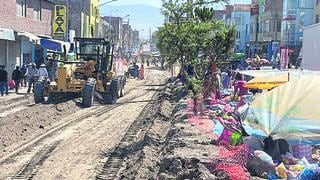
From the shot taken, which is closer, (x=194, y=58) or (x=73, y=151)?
(x=73, y=151)

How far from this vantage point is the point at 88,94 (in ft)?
77.7

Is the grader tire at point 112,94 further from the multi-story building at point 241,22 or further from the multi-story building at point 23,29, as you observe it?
the multi-story building at point 241,22

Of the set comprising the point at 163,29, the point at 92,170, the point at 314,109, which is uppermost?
the point at 163,29

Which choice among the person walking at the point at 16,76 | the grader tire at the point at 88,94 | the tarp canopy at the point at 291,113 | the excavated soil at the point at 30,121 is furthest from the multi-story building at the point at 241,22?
the tarp canopy at the point at 291,113

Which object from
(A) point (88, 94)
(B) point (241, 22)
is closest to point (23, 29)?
(A) point (88, 94)

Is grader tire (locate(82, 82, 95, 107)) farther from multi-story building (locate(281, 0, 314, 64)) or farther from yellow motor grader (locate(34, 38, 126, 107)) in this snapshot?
multi-story building (locate(281, 0, 314, 64))

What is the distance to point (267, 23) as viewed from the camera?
235 feet

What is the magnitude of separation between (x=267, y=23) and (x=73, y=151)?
198 ft

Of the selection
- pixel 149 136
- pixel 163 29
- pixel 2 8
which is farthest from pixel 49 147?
pixel 2 8

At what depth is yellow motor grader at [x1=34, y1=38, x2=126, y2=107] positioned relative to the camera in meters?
24.0

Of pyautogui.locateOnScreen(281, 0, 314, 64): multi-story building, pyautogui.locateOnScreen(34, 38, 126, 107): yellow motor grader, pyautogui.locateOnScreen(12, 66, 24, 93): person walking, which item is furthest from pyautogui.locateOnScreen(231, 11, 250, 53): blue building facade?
pyautogui.locateOnScreen(34, 38, 126, 107): yellow motor grader

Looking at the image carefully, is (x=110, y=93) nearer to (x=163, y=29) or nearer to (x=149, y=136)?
(x=163, y=29)

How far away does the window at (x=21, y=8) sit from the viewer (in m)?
36.3

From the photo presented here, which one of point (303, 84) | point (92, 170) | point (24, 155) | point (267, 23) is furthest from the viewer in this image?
point (267, 23)
